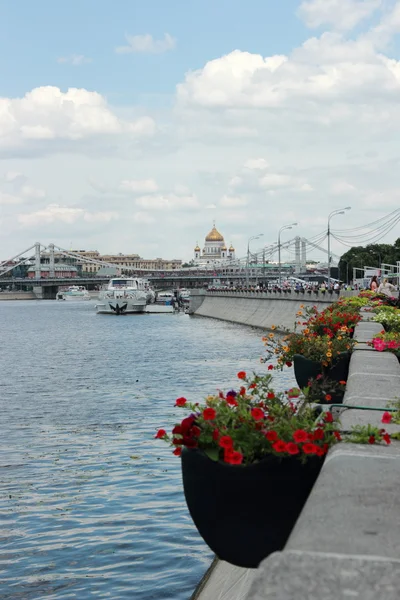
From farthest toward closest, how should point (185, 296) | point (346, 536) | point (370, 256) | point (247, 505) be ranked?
1. point (370, 256)
2. point (185, 296)
3. point (247, 505)
4. point (346, 536)

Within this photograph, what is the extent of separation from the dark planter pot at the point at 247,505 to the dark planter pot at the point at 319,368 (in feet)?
22.0

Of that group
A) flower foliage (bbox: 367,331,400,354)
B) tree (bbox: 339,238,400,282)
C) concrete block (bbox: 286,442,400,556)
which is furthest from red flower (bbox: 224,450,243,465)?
tree (bbox: 339,238,400,282)

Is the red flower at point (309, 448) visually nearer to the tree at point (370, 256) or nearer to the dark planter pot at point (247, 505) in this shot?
the dark planter pot at point (247, 505)

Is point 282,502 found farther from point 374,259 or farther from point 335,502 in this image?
point 374,259

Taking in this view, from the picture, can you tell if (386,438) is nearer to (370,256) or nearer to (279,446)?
(279,446)

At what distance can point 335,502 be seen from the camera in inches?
Result: 166

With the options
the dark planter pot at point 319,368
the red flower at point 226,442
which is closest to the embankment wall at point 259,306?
the dark planter pot at point 319,368

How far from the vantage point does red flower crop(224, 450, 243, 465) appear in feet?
17.5

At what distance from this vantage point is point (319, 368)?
12.2 metres

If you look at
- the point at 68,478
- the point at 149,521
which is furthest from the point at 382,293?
the point at 149,521

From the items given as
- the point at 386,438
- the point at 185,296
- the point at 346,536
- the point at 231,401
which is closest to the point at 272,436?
the point at 386,438

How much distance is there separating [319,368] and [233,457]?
700cm

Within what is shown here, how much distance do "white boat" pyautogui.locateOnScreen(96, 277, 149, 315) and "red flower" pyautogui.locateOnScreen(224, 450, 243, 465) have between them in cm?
11658

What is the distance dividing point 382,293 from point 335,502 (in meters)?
27.1
